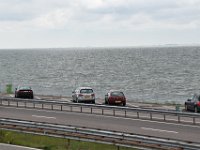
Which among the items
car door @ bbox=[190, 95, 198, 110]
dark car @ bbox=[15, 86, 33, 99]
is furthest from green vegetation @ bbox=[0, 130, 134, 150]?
dark car @ bbox=[15, 86, 33, 99]

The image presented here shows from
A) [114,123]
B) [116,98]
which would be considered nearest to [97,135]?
[114,123]

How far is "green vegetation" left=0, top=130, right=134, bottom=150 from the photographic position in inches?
697

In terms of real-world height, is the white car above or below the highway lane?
above

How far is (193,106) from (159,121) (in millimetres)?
4912

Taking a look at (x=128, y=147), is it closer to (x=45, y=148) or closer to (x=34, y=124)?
(x=45, y=148)

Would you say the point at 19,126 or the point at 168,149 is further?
the point at 19,126

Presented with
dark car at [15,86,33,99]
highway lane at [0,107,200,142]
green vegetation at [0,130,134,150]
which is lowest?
highway lane at [0,107,200,142]

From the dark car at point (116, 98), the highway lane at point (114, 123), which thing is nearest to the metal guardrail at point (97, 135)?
the highway lane at point (114, 123)

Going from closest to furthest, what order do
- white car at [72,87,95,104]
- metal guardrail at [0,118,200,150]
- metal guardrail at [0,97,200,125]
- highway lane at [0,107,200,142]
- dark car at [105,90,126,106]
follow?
metal guardrail at [0,118,200,150]
highway lane at [0,107,200,142]
metal guardrail at [0,97,200,125]
dark car at [105,90,126,106]
white car at [72,87,95,104]

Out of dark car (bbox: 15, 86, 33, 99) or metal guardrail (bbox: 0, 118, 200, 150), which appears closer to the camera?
metal guardrail (bbox: 0, 118, 200, 150)

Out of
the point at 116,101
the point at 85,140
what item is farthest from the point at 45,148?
the point at 116,101

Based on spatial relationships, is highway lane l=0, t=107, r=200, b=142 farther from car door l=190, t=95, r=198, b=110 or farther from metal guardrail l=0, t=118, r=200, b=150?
car door l=190, t=95, r=198, b=110

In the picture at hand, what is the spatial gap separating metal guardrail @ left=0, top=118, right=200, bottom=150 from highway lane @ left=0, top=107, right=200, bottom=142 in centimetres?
393

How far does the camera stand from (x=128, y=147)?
1688 centimetres
